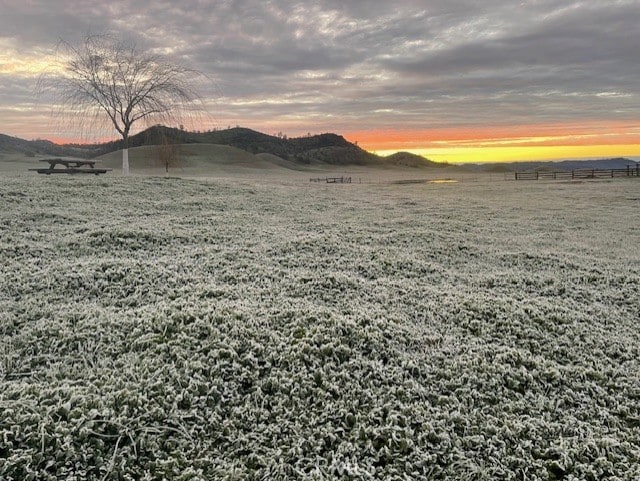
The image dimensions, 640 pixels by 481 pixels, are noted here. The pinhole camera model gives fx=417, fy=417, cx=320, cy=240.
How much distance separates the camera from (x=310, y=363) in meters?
4.08

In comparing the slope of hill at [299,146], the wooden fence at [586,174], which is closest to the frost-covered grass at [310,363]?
the wooden fence at [586,174]

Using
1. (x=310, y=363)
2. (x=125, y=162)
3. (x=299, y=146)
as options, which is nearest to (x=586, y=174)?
(x=125, y=162)

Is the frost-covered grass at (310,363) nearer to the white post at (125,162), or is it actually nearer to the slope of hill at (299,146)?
the white post at (125,162)

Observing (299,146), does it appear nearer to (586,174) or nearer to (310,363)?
(586,174)

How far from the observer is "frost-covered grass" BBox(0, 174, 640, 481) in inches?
117

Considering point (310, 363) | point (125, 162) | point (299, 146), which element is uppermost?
point (299, 146)

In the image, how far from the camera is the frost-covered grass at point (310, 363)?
9.73 ft

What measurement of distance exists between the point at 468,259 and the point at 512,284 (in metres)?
1.99

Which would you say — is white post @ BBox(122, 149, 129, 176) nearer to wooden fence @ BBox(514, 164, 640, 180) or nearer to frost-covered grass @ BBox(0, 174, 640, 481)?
frost-covered grass @ BBox(0, 174, 640, 481)

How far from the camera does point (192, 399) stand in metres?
3.44

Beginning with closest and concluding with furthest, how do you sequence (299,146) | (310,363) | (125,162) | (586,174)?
(310,363) < (125,162) < (586,174) < (299,146)

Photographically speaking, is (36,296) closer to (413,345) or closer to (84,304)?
(84,304)

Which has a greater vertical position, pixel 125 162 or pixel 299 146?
pixel 299 146

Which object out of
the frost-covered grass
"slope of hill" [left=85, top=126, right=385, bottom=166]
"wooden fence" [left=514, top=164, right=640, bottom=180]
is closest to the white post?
the frost-covered grass
